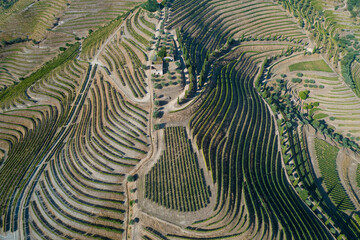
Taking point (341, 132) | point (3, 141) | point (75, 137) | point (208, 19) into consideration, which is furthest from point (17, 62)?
point (341, 132)

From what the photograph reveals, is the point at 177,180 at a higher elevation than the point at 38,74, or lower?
lower

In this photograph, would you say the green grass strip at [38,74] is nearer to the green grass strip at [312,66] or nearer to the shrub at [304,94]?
the shrub at [304,94]

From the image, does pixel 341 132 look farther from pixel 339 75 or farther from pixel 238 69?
pixel 238 69

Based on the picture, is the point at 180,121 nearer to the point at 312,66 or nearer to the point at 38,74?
the point at 38,74

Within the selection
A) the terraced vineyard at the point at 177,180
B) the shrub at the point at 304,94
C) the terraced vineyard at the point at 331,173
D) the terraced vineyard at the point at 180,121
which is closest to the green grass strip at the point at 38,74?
the terraced vineyard at the point at 180,121

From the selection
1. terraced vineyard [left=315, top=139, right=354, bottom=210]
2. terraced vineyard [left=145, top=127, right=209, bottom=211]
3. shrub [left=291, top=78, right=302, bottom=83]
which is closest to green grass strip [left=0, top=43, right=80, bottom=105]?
terraced vineyard [left=145, top=127, right=209, bottom=211]

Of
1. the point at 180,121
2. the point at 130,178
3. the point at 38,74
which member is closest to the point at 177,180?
the point at 130,178

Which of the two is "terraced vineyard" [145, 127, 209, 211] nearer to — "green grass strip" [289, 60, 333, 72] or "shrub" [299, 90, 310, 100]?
"shrub" [299, 90, 310, 100]

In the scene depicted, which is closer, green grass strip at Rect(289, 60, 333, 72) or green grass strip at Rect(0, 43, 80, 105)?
green grass strip at Rect(0, 43, 80, 105)
